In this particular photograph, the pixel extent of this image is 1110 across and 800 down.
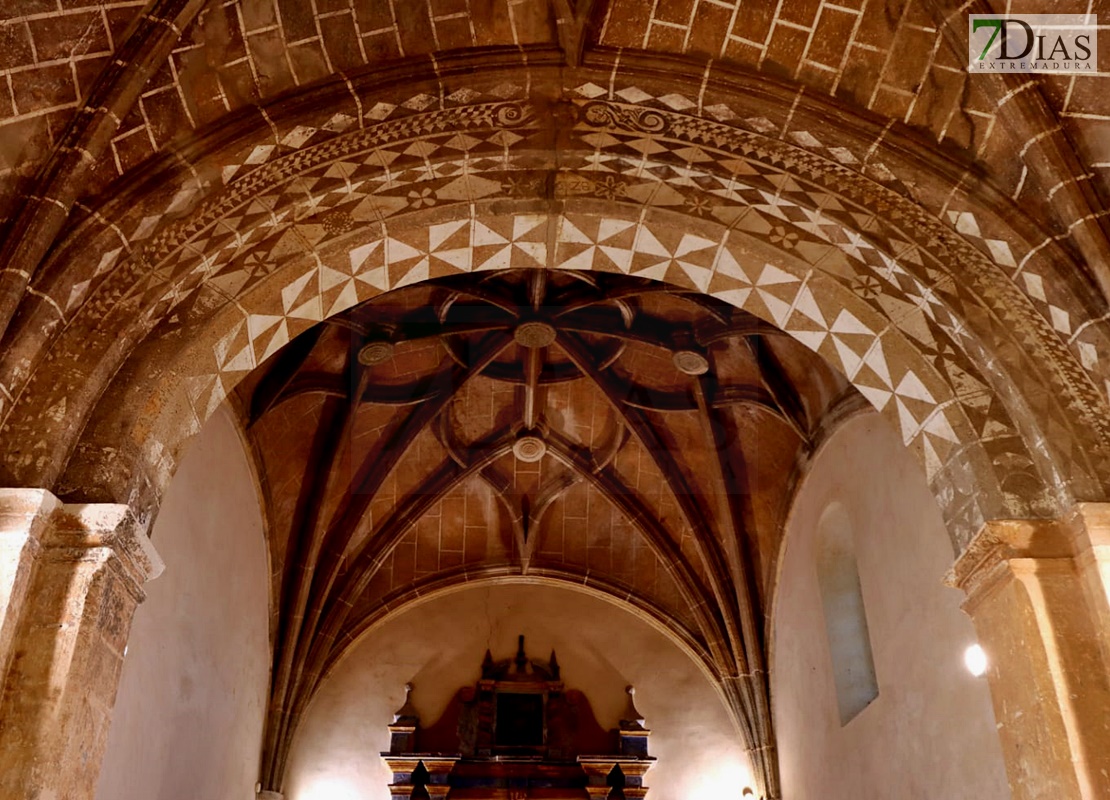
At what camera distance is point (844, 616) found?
8945 mm

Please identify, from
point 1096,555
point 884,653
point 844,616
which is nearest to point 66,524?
point 1096,555

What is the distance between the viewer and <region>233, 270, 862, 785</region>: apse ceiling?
9508mm

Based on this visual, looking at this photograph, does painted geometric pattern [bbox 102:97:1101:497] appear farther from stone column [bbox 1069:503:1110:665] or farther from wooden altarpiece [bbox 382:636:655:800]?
wooden altarpiece [bbox 382:636:655:800]

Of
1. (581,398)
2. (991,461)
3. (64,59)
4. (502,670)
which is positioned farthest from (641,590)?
(64,59)

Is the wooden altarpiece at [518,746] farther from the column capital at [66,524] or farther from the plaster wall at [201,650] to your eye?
the column capital at [66,524]

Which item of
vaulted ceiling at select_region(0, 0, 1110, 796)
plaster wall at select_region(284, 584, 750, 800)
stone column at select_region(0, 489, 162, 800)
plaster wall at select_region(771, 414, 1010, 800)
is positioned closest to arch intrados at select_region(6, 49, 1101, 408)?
vaulted ceiling at select_region(0, 0, 1110, 796)

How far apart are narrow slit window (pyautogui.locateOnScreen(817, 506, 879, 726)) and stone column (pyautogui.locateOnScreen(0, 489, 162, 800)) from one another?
598 cm

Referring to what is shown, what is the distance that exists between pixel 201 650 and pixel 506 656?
4.42 metres

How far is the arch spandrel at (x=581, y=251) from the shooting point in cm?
511

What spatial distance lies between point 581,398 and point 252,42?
6269 mm

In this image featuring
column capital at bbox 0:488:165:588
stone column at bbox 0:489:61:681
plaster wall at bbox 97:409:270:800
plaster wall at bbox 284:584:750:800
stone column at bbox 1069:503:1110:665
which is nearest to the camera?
stone column at bbox 0:489:61:681

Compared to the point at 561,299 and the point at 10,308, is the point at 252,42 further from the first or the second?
the point at 561,299

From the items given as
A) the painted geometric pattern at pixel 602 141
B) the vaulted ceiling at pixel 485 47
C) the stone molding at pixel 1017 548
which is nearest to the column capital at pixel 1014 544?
the stone molding at pixel 1017 548

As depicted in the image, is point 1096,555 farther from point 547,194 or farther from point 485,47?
point 485,47
